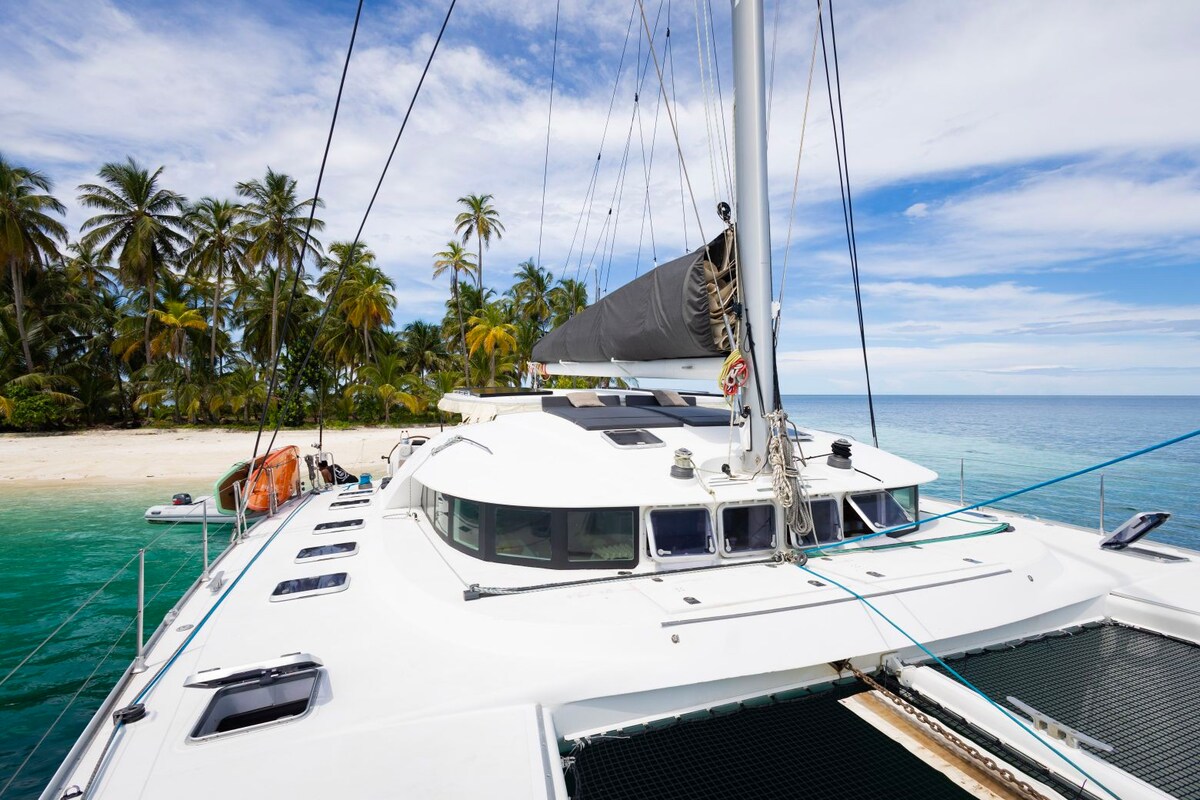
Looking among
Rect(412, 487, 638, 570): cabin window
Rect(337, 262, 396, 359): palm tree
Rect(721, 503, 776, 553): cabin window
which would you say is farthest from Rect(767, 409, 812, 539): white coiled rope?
Rect(337, 262, 396, 359): palm tree

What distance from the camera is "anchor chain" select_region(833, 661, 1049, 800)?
234 centimetres

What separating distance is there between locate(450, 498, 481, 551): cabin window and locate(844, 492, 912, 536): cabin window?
9.90ft

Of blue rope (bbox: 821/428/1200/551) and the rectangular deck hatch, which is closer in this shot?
blue rope (bbox: 821/428/1200/551)

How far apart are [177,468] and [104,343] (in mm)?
19564

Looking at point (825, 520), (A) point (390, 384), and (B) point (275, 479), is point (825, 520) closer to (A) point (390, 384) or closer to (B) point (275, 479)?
(B) point (275, 479)

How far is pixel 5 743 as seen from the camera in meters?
4.68

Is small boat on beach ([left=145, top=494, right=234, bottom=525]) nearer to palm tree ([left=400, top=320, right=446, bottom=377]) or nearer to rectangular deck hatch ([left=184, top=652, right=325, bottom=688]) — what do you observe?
rectangular deck hatch ([left=184, top=652, right=325, bottom=688])

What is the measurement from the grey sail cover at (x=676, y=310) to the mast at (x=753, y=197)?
0.19 metres

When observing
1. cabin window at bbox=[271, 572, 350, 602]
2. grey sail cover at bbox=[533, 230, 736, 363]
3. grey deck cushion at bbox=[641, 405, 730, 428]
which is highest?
grey sail cover at bbox=[533, 230, 736, 363]

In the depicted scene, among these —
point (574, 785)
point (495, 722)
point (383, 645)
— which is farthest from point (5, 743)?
point (574, 785)

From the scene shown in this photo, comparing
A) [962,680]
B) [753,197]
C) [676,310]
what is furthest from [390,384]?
[962,680]

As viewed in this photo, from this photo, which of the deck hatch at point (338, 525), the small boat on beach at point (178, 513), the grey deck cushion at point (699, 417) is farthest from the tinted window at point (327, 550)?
the small boat on beach at point (178, 513)

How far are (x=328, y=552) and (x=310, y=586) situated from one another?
2.98 feet

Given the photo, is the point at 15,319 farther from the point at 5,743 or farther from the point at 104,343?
the point at 5,743
